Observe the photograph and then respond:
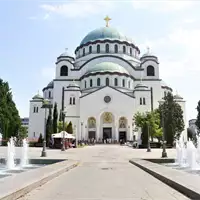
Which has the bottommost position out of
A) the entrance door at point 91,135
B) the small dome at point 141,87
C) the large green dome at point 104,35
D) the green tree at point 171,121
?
the entrance door at point 91,135

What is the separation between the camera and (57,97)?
201ft

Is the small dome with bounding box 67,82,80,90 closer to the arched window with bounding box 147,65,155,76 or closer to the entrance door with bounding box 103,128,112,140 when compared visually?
the entrance door with bounding box 103,128,112,140

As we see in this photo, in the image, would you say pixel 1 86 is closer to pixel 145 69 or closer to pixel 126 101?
pixel 126 101

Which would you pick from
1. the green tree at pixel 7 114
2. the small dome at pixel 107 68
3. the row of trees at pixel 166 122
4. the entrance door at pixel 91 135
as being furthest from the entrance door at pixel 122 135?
the green tree at pixel 7 114

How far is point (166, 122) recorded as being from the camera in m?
44.2

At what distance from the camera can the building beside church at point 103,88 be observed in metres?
55.1

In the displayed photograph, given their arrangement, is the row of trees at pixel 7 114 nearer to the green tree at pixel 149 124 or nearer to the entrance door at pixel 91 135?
the entrance door at pixel 91 135

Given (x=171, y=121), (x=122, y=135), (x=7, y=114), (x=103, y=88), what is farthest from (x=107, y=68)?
(x=7, y=114)

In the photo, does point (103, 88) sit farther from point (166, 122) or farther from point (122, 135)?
point (166, 122)

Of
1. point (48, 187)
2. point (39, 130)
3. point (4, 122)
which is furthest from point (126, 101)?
point (48, 187)

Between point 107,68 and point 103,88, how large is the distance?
4.74 metres

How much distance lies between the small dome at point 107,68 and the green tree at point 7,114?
704 inches

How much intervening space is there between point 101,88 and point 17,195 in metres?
49.9

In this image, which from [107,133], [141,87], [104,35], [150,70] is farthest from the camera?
[104,35]
